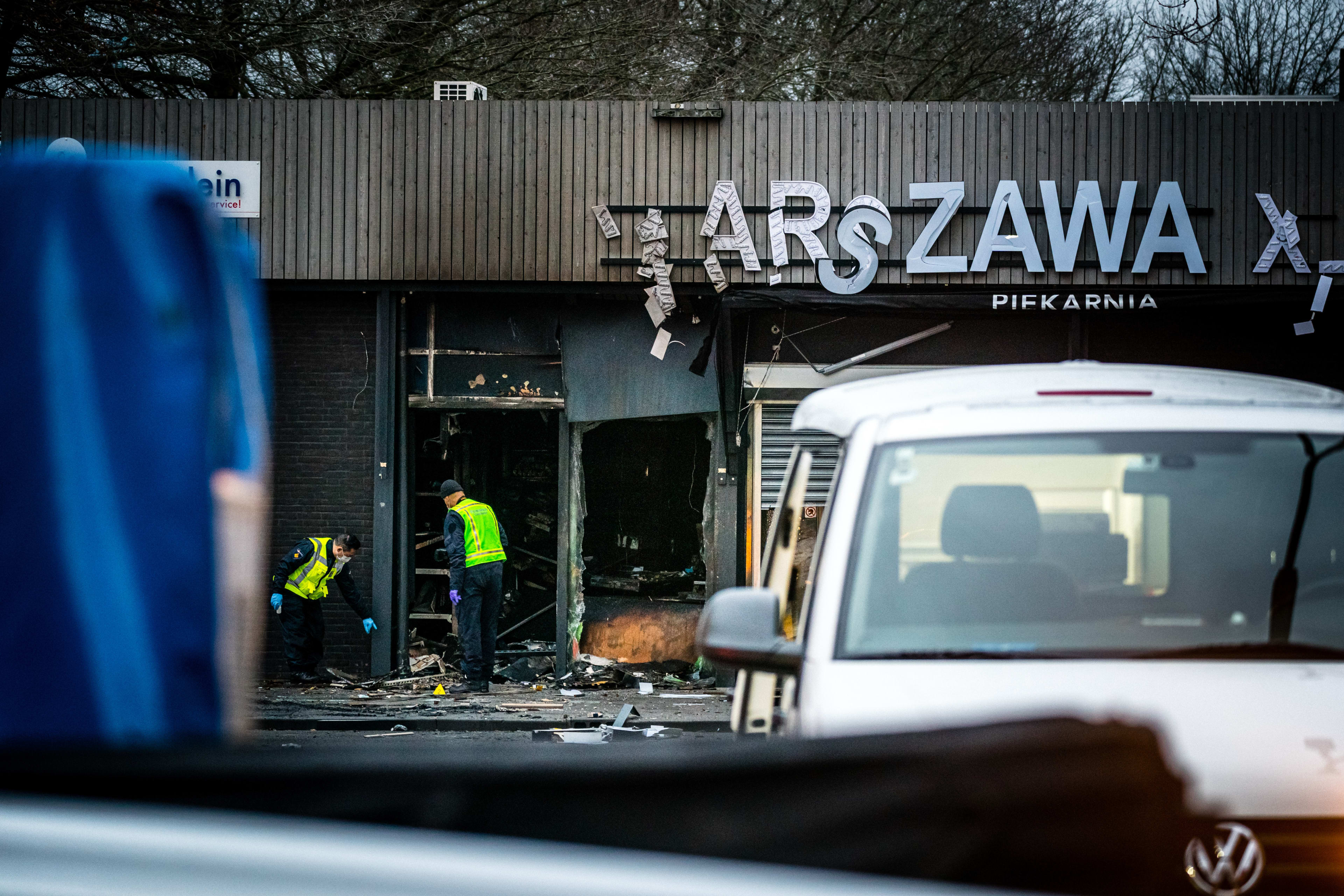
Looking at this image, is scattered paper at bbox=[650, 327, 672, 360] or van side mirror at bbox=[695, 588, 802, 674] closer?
van side mirror at bbox=[695, 588, 802, 674]

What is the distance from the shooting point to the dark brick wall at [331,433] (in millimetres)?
13352

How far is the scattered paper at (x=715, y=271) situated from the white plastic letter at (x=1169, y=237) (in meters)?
4.42

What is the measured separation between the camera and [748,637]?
3.26 m

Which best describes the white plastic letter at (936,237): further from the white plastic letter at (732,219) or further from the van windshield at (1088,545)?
the van windshield at (1088,545)

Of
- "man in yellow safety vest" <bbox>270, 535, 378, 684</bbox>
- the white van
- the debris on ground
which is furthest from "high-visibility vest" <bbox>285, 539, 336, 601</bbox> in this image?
the white van

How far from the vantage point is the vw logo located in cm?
232

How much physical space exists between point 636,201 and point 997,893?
40.5ft

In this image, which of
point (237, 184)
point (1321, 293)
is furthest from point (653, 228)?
point (1321, 293)

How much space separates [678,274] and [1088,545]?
32.4 feet

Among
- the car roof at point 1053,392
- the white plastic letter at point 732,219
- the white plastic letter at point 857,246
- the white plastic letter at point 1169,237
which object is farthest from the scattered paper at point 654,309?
the car roof at point 1053,392

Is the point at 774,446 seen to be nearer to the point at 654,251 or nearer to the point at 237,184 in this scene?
the point at 654,251

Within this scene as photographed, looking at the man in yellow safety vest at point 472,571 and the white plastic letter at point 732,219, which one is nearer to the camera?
the man in yellow safety vest at point 472,571

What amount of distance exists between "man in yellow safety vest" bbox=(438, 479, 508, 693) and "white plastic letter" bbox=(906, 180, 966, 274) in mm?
5368

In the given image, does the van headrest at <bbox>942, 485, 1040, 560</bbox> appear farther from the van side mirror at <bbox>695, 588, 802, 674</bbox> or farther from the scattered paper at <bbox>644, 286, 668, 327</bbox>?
the scattered paper at <bbox>644, 286, 668, 327</bbox>
